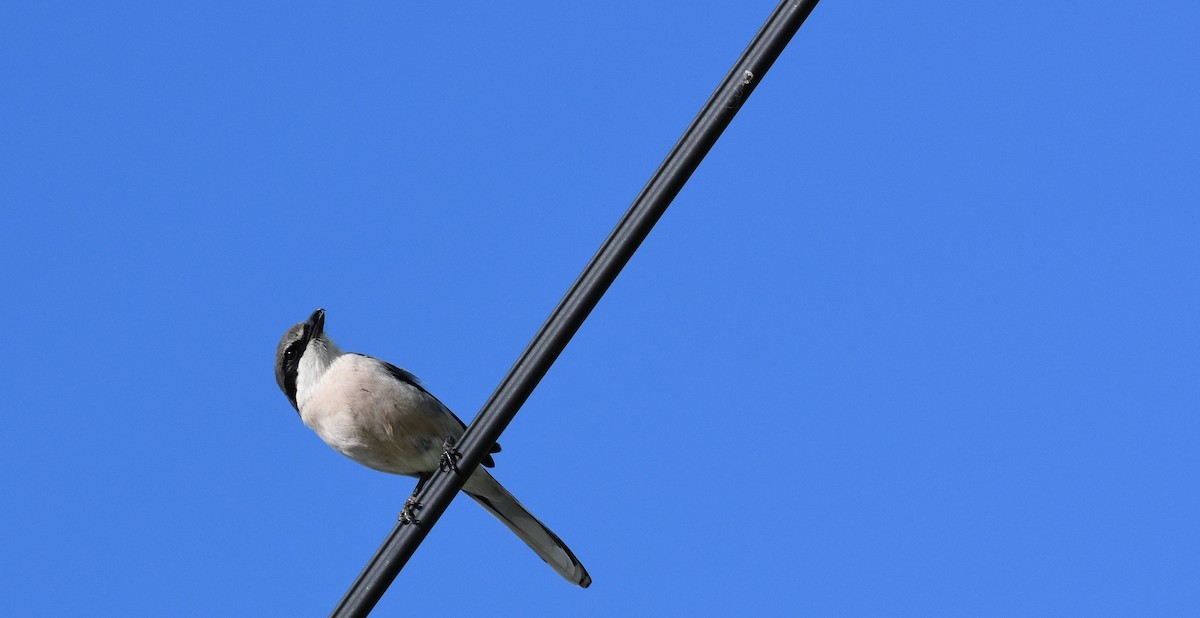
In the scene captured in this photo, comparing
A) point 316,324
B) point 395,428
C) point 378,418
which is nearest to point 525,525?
point 395,428

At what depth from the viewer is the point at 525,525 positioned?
301 inches

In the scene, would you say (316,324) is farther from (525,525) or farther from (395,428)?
(525,525)

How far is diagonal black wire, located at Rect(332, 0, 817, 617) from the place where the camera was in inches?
169

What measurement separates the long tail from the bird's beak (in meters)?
1.62

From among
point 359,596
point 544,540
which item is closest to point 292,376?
point 544,540

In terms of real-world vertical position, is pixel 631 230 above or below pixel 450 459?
above

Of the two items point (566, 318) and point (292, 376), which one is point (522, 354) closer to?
point (566, 318)

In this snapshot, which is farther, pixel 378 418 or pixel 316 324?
pixel 316 324

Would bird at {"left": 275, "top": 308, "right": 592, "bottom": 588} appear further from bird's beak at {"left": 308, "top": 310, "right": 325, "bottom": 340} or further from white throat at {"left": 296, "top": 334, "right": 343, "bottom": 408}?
bird's beak at {"left": 308, "top": 310, "right": 325, "bottom": 340}

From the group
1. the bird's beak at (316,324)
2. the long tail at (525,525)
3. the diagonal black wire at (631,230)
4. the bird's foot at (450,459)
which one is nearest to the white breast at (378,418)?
the long tail at (525,525)

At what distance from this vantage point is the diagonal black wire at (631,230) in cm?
430

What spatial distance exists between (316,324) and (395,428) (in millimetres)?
1260

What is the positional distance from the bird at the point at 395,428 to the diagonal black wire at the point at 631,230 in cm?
281

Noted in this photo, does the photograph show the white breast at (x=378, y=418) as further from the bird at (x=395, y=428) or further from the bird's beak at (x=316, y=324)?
the bird's beak at (x=316, y=324)
